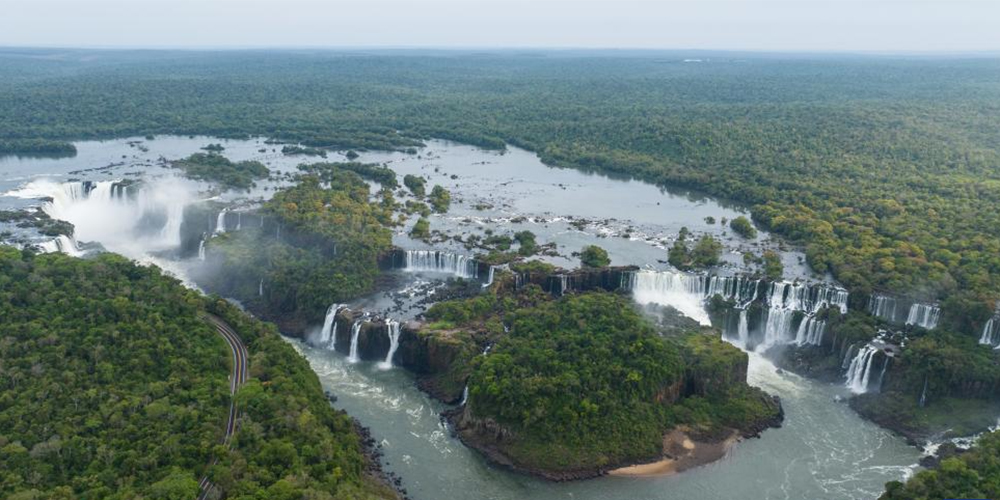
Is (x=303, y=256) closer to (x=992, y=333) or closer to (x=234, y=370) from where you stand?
(x=234, y=370)

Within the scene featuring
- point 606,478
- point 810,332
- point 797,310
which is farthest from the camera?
point 797,310

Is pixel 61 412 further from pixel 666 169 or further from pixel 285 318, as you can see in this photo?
pixel 666 169

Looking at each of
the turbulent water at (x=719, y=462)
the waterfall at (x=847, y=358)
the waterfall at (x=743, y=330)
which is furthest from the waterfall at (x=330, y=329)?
the waterfall at (x=847, y=358)

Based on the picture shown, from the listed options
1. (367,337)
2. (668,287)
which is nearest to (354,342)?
(367,337)

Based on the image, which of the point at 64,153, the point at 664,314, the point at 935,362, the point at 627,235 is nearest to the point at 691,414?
the point at 664,314

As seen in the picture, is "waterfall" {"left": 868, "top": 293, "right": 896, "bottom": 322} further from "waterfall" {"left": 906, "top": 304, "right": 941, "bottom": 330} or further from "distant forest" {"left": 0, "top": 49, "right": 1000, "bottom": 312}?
"waterfall" {"left": 906, "top": 304, "right": 941, "bottom": 330}

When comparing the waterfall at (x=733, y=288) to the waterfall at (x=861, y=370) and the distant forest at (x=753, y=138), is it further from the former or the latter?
the waterfall at (x=861, y=370)
